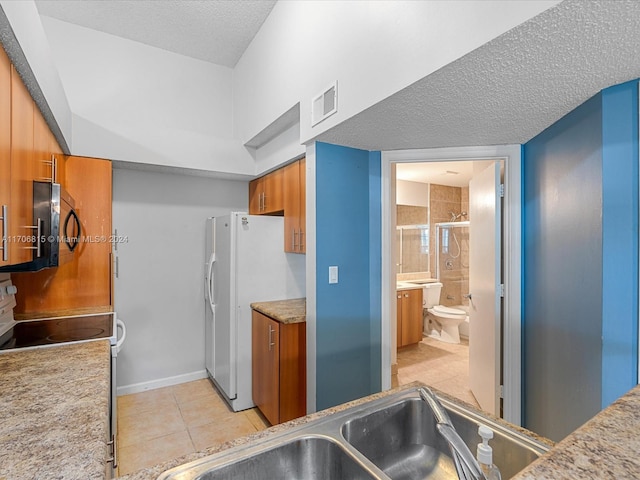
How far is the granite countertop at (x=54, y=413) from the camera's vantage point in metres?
0.81

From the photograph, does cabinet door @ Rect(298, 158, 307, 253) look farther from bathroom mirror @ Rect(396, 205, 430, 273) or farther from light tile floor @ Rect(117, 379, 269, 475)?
bathroom mirror @ Rect(396, 205, 430, 273)

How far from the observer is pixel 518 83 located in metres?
1.38

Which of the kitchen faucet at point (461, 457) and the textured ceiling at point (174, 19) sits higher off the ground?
the textured ceiling at point (174, 19)

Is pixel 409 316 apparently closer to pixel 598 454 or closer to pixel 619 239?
pixel 619 239

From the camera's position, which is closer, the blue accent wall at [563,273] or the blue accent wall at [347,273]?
the blue accent wall at [563,273]

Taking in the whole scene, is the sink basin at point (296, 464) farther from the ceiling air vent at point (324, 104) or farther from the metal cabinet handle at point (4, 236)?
the ceiling air vent at point (324, 104)

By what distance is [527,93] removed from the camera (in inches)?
57.8

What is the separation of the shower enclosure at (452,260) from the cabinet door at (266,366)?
3338 mm

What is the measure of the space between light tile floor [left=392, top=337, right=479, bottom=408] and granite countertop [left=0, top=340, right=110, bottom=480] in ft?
7.98

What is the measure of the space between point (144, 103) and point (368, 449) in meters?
3.14

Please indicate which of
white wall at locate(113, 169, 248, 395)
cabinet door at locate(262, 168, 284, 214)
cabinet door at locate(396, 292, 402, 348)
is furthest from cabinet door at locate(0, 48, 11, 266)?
cabinet door at locate(396, 292, 402, 348)

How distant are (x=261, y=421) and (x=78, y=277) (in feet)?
5.93

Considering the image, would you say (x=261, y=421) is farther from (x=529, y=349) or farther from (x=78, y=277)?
(x=529, y=349)

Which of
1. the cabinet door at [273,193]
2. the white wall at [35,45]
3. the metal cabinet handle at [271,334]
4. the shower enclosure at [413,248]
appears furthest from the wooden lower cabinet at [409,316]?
the white wall at [35,45]
